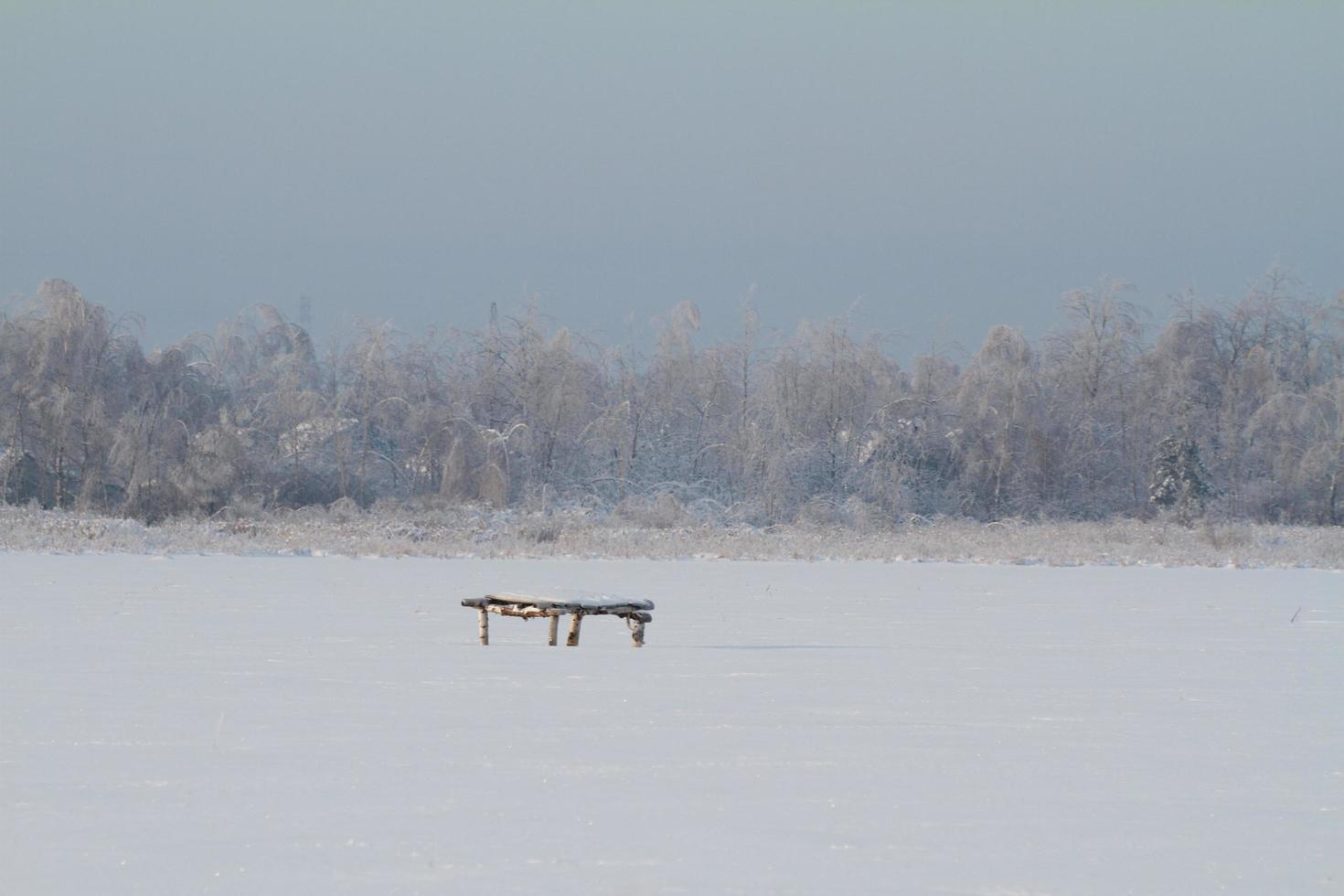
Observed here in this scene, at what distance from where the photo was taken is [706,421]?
150ft

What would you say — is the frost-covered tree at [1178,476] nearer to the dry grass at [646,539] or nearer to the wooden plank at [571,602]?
the dry grass at [646,539]

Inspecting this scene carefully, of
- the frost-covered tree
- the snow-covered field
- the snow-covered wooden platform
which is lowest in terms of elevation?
the snow-covered field

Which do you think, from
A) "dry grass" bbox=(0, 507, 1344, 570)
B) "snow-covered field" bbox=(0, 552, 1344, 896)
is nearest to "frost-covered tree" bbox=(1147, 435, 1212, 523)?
"dry grass" bbox=(0, 507, 1344, 570)

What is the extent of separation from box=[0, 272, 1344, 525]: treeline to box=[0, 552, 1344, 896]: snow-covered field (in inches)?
1006

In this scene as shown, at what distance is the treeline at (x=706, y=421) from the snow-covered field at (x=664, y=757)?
25551mm

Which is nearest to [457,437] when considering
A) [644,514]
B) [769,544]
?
[644,514]

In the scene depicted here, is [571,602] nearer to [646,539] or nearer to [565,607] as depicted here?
[565,607]

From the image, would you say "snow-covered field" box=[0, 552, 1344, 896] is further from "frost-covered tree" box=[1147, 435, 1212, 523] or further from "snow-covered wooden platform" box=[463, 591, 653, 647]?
"frost-covered tree" box=[1147, 435, 1212, 523]

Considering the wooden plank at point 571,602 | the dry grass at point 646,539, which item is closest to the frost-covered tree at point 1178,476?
the dry grass at point 646,539

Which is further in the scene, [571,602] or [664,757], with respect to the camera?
[571,602]

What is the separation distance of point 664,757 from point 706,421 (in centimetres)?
3924

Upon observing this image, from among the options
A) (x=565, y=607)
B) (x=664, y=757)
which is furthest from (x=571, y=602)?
(x=664, y=757)

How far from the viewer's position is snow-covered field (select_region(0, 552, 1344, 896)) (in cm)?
484

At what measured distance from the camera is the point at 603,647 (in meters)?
11.6
